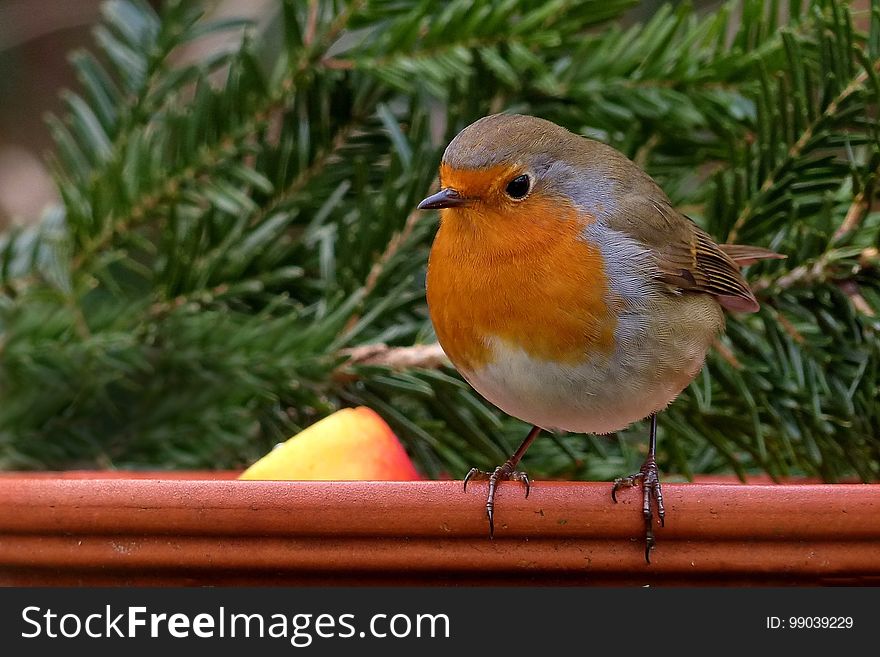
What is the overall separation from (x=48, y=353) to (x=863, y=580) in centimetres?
110

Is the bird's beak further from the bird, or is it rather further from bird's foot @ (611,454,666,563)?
bird's foot @ (611,454,666,563)

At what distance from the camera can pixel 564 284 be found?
1.29m

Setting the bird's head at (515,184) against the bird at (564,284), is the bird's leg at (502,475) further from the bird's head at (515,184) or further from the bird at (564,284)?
the bird's head at (515,184)

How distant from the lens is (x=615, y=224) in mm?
1451

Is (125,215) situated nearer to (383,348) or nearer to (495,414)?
(383,348)

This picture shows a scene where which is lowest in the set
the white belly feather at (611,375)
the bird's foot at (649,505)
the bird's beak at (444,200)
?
the bird's foot at (649,505)

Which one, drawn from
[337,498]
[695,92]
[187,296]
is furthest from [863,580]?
[187,296]

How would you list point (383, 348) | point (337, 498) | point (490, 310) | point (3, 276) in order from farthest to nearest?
point (3, 276) < point (383, 348) < point (490, 310) < point (337, 498)

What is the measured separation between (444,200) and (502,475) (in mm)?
353

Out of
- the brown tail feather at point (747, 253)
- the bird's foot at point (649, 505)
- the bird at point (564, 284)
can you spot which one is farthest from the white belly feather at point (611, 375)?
the bird's foot at point (649, 505)

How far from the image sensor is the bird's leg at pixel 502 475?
2.92 feet

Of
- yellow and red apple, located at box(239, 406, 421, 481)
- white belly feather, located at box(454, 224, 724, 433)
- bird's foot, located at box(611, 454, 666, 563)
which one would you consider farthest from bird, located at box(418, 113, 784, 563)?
bird's foot, located at box(611, 454, 666, 563)

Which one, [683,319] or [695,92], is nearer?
[683,319]

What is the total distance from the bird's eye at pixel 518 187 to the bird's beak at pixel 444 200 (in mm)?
78
